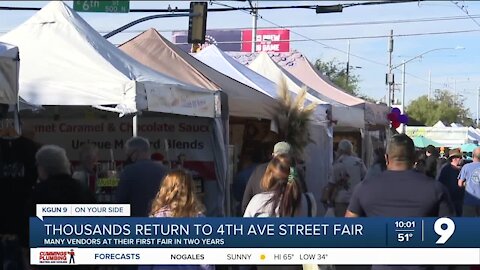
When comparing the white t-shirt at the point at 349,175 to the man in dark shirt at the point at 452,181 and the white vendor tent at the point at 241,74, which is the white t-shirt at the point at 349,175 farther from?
the man in dark shirt at the point at 452,181

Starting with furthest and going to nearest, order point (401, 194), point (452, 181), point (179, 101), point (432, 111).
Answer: point (432, 111) < point (452, 181) < point (179, 101) < point (401, 194)

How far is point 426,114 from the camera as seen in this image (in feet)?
308

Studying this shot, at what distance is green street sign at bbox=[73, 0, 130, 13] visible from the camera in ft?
58.2

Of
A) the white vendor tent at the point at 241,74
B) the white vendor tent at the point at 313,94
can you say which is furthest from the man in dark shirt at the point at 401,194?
the white vendor tent at the point at 313,94

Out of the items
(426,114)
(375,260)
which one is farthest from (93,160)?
(426,114)

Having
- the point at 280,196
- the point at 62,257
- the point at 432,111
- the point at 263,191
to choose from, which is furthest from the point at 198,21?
the point at 432,111

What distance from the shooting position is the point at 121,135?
11.3 metres

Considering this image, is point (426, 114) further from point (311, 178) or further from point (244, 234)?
point (244, 234)

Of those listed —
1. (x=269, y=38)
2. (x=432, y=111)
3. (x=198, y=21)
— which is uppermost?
(x=269, y=38)

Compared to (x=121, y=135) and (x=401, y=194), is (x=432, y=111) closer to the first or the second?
(x=121, y=135)

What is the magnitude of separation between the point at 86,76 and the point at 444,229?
453cm

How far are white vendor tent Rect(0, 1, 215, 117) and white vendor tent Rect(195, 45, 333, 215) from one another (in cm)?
A: 479

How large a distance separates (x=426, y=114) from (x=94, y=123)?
86.0m

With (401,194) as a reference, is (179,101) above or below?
above
